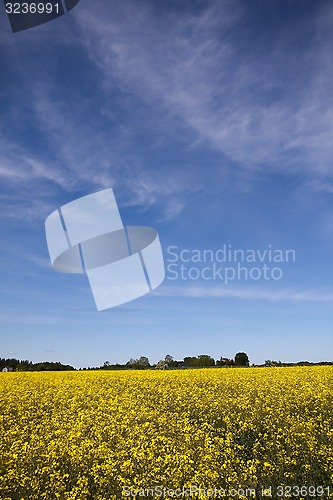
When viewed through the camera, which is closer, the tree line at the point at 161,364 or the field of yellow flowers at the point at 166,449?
the field of yellow flowers at the point at 166,449

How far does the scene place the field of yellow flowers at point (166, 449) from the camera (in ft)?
22.9

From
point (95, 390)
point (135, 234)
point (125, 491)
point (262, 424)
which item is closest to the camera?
point (125, 491)

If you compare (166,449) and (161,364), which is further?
(161,364)

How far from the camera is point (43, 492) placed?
7.14 meters

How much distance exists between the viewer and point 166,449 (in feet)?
26.7

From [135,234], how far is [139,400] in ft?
17.6

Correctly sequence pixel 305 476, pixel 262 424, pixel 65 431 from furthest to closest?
pixel 262 424
pixel 65 431
pixel 305 476

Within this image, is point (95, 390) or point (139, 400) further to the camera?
point (95, 390)

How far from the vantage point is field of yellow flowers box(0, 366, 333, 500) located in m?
6.96

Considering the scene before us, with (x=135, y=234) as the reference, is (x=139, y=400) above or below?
below

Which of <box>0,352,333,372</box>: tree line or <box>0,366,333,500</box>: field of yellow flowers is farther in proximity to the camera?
<box>0,352,333,372</box>: tree line

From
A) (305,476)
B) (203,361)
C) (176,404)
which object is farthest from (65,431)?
(203,361)

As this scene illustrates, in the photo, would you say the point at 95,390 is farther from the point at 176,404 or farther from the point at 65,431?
the point at 65,431

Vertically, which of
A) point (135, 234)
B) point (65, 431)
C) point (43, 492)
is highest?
point (135, 234)
